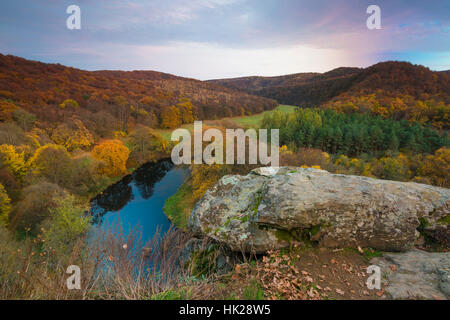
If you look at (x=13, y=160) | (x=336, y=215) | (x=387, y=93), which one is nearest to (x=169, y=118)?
(x=13, y=160)

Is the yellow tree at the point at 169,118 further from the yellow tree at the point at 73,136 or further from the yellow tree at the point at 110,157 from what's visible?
the yellow tree at the point at 110,157

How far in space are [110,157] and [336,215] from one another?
31.5m

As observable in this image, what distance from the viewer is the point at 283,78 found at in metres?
149

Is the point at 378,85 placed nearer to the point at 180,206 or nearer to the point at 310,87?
the point at 310,87

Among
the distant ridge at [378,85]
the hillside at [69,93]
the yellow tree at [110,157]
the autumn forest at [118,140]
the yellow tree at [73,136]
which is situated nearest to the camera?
the autumn forest at [118,140]

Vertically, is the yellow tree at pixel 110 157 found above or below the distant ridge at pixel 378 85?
below

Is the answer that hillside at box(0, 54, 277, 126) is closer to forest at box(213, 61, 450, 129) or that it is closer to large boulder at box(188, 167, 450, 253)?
forest at box(213, 61, 450, 129)

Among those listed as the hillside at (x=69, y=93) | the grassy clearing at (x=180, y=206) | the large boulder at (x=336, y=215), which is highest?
the hillside at (x=69, y=93)

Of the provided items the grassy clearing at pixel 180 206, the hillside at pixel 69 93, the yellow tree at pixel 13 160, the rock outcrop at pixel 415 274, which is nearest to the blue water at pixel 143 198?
the grassy clearing at pixel 180 206

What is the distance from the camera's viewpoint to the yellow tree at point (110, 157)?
29453 millimetres

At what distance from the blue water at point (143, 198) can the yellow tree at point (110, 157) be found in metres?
1.95

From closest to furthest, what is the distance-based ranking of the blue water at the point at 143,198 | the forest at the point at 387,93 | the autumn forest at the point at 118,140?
the autumn forest at the point at 118,140
the blue water at the point at 143,198
the forest at the point at 387,93
